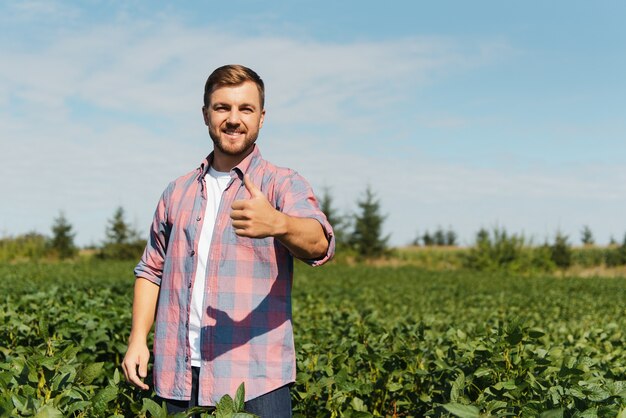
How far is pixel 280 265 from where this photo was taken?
283cm

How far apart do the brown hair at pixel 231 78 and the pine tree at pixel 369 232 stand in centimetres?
4314

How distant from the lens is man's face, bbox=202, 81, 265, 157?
2867 millimetres

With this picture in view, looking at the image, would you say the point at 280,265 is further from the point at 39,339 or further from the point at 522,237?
the point at 522,237

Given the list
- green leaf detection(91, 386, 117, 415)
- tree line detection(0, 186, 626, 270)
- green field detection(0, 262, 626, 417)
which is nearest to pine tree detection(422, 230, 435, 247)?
tree line detection(0, 186, 626, 270)

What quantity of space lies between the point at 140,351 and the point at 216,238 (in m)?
0.66

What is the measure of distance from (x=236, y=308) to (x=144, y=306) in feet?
1.99

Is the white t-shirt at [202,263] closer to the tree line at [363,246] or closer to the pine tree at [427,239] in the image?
the tree line at [363,246]

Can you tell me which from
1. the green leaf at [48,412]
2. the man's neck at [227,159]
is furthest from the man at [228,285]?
the green leaf at [48,412]

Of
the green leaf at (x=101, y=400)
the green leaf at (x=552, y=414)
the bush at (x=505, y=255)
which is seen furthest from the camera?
the bush at (x=505, y=255)

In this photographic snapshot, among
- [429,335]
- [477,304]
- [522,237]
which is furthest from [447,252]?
[429,335]

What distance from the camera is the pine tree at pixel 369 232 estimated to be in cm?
4606

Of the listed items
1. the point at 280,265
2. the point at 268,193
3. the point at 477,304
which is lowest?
the point at 477,304

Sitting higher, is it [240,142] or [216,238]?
[240,142]

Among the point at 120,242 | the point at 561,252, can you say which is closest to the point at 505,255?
Answer: the point at 561,252
